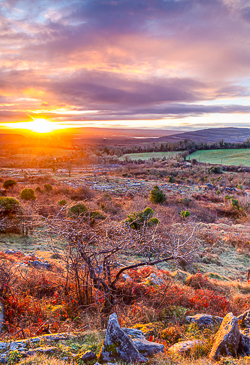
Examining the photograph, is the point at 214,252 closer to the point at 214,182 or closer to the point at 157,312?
the point at 157,312

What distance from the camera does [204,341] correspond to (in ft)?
12.5

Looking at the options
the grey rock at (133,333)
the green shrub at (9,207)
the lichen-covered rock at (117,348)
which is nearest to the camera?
the lichen-covered rock at (117,348)

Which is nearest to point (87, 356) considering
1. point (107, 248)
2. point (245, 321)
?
point (107, 248)

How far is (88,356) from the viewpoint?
10.2 feet

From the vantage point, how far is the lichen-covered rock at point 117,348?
3.03 m

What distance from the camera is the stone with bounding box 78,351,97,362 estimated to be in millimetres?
3102

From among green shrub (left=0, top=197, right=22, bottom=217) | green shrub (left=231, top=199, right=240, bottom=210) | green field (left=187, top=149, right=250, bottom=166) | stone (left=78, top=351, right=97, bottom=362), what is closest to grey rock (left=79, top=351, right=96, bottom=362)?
stone (left=78, top=351, right=97, bottom=362)

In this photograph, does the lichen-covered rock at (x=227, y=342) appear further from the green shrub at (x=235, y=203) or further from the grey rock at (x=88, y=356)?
the green shrub at (x=235, y=203)

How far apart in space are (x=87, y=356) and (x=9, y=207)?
1040 centimetres

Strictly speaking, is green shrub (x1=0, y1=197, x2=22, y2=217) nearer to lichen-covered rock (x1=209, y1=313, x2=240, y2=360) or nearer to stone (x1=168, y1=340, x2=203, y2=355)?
stone (x1=168, y1=340, x2=203, y2=355)

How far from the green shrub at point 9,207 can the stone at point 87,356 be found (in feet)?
31.5

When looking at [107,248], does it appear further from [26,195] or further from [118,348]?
[26,195]

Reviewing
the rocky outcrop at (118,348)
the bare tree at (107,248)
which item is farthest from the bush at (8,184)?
the rocky outcrop at (118,348)

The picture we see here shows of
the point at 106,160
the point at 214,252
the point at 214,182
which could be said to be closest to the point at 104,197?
the point at 214,252
